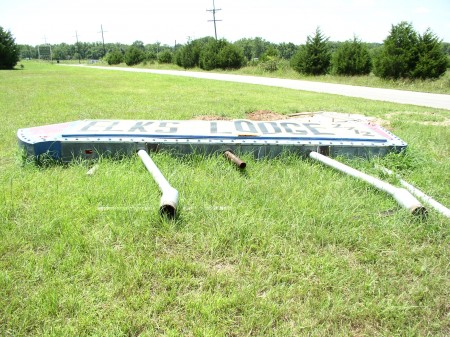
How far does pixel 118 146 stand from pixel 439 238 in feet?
9.26

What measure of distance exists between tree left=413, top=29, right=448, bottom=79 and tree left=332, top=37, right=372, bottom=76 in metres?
3.64

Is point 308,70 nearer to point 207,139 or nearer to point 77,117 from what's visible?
point 77,117

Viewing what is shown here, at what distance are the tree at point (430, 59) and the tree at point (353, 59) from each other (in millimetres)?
3645

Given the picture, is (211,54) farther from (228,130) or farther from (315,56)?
(228,130)

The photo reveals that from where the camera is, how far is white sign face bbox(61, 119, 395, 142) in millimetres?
3744

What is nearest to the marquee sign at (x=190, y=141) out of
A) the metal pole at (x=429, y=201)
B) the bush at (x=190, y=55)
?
the metal pole at (x=429, y=201)

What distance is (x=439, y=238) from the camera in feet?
7.63

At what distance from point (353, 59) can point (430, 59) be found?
4.85m

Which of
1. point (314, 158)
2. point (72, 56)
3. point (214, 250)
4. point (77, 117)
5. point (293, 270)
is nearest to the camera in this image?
point (293, 270)

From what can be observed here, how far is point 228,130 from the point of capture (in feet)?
13.2

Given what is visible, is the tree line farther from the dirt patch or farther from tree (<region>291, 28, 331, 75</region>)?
the dirt patch

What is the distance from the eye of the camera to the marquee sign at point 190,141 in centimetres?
359

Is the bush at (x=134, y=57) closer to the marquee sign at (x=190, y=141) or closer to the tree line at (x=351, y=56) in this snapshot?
the tree line at (x=351, y=56)

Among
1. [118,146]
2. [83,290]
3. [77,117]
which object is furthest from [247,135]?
[77,117]
